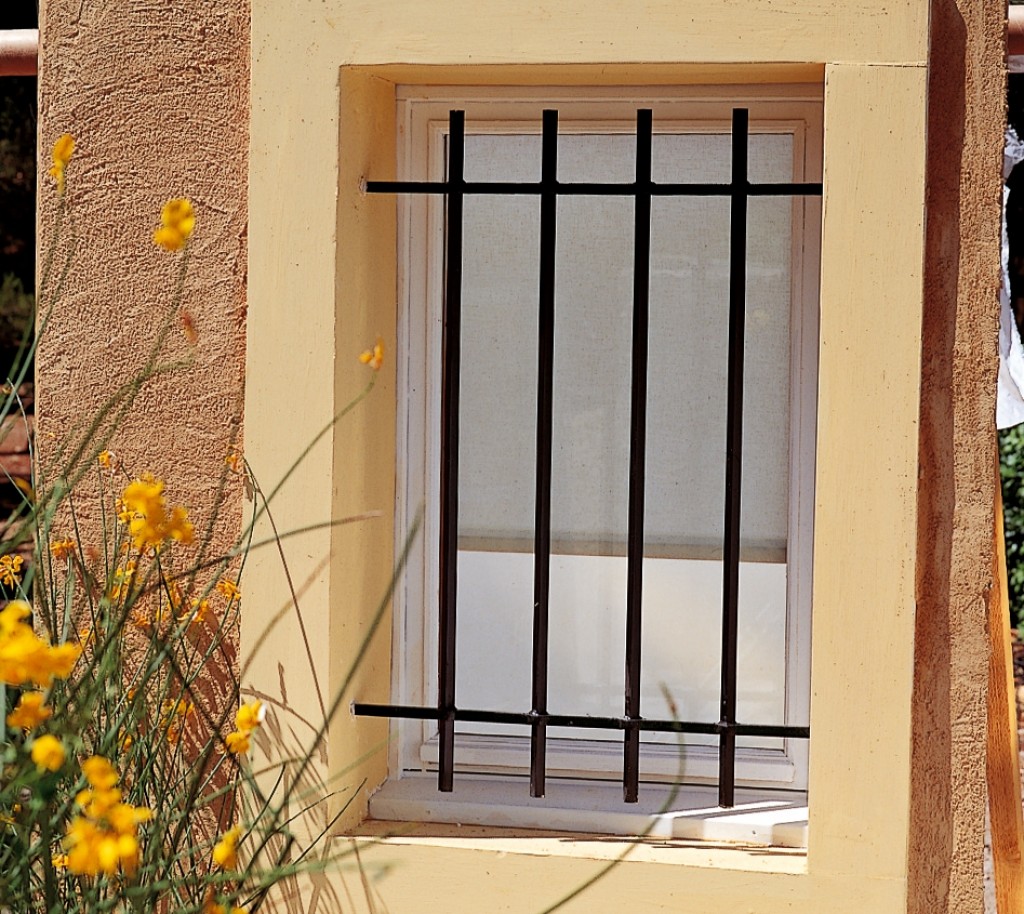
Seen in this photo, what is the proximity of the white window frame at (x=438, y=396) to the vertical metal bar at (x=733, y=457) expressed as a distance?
17 cm

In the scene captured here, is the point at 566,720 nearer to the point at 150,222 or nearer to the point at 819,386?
the point at 819,386

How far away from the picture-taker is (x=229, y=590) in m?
2.62

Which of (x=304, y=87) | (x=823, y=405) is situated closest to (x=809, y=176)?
(x=823, y=405)

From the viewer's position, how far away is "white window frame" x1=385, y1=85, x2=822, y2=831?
2789mm

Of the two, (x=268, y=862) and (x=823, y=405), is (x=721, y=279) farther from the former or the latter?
(x=268, y=862)

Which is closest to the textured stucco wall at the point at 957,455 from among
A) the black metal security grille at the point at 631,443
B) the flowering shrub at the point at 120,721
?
the black metal security grille at the point at 631,443

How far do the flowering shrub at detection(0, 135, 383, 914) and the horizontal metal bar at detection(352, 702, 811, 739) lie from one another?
0.29 m

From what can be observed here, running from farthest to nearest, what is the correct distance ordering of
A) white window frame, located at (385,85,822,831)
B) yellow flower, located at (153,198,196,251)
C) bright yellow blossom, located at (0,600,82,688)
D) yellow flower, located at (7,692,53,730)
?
white window frame, located at (385,85,822,831) < yellow flower, located at (153,198,196,251) < yellow flower, located at (7,692,53,730) < bright yellow blossom, located at (0,600,82,688)

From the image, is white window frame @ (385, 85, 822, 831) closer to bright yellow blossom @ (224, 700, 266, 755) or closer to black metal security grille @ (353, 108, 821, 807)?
black metal security grille @ (353, 108, 821, 807)

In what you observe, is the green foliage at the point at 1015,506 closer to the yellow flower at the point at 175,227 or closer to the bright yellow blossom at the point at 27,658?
the yellow flower at the point at 175,227

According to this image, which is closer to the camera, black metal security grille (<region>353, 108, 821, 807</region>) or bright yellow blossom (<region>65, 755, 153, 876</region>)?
bright yellow blossom (<region>65, 755, 153, 876</region>)

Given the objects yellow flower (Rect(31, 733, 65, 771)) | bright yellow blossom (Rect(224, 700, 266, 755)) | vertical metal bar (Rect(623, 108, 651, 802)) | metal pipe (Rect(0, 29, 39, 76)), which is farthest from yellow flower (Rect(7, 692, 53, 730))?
metal pipe (Rect(0, 29, 39, 76))

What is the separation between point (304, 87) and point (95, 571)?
1006 millimetres

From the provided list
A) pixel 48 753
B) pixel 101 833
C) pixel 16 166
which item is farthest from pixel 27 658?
pixel 16 166
